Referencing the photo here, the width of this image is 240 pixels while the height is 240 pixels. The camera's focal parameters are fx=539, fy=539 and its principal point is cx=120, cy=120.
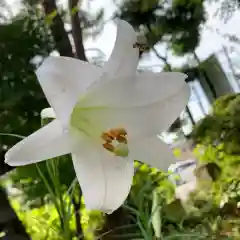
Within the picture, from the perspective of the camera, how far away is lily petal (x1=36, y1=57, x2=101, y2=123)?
1.20ft

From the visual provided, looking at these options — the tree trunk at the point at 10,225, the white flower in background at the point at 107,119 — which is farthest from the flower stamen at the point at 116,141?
the tree trunk at the point at 10,225

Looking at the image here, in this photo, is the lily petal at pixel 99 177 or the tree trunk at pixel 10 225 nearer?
the lily petal at pixel 99 177

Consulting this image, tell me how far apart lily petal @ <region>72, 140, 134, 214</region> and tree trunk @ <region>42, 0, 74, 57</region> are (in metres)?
0.25

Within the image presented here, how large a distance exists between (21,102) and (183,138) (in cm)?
50

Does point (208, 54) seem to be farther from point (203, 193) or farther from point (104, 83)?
point (104, 83)

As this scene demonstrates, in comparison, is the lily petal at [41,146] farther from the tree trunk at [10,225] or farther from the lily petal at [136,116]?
the tree trunk at [10,225]

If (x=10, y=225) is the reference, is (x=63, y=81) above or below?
above

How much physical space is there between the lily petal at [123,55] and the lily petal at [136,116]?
2 cm

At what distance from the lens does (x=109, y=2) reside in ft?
3.52

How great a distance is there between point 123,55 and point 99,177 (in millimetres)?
93

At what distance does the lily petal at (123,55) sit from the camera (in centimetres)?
39

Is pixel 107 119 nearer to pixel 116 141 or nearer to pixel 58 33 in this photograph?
pixel 116 141

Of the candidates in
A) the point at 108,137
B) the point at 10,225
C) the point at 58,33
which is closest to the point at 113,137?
the point at 108,137

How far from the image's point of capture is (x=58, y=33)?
688 millimetres
